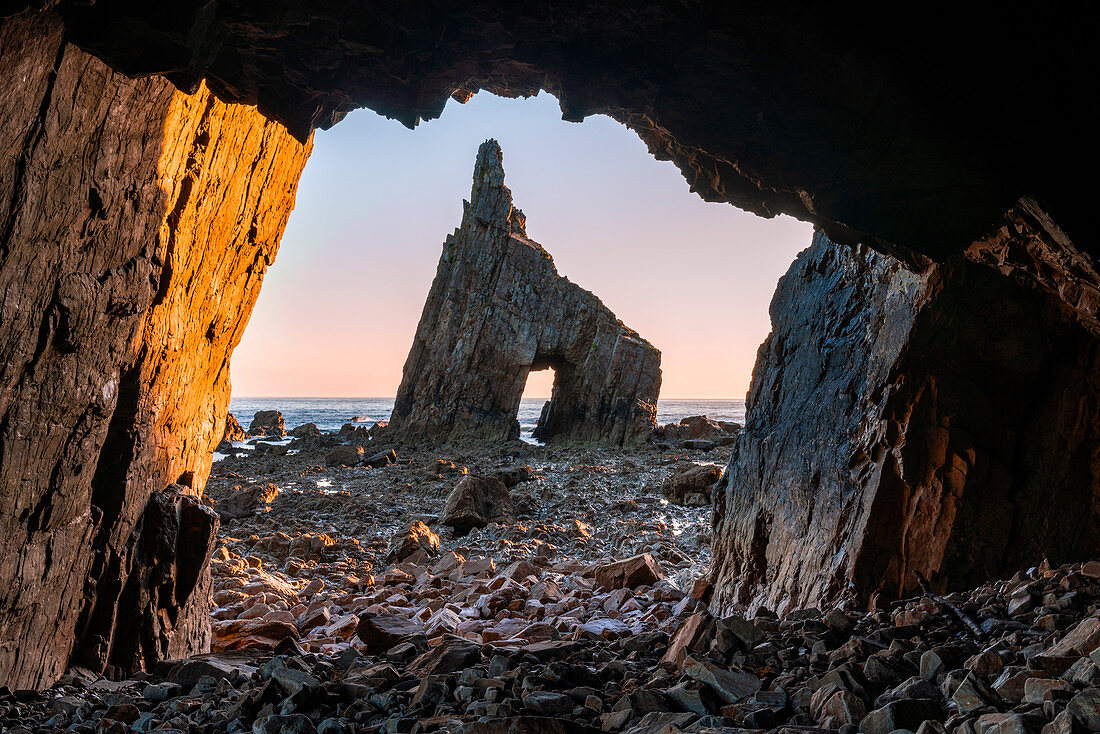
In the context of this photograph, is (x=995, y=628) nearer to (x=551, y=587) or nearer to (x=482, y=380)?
(x=551, y=587)

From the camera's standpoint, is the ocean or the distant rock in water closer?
the distant rock in water

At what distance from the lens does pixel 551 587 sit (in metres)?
5.82

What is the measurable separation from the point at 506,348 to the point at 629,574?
17.6m

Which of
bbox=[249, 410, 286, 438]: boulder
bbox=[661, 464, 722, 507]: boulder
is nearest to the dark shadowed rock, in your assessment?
bbox=[661, 464, 722, 507]: boulder

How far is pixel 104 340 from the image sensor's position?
3.21m

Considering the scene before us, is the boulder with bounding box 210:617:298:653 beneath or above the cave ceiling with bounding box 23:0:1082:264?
beneath

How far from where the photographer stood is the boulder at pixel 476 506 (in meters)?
9.02

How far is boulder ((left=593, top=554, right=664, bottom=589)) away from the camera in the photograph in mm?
6035

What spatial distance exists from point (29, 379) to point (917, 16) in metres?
4.53

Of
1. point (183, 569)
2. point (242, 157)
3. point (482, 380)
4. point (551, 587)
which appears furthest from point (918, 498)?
point (482, 380)

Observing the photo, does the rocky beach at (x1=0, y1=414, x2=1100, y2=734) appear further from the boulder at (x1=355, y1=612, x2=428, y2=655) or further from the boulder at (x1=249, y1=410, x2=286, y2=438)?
the boulder at (x1=249, y1=410, x2=286, y2=438)

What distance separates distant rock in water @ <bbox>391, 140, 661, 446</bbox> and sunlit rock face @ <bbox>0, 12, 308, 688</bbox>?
18525 mm

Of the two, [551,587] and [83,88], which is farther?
[551,587]

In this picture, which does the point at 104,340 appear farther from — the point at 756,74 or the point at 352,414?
the point at 352,414
